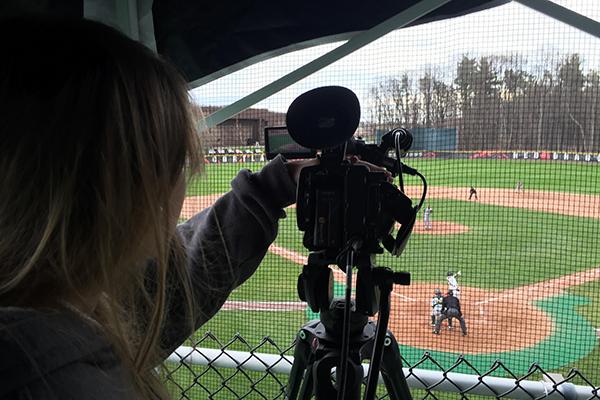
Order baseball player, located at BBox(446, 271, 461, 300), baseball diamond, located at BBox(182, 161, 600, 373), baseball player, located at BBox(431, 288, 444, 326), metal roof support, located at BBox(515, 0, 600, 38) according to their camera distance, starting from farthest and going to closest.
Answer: baseball player, located at BBox(431, 288, 444, 326) → baseball player, located at BBox(446, 271, 461, 300) → baseball diamond, located at BBox(182, 161, 600, 373) → metal roof support, located at BBox(515, 0, 600, 38)

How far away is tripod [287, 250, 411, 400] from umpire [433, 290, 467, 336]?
1.49 meters

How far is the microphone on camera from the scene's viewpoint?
64 centimetres

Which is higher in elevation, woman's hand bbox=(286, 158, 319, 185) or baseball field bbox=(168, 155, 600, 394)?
woman's hand bbox=(286, 158, 319, 185)

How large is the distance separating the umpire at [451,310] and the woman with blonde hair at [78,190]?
191 centimetres

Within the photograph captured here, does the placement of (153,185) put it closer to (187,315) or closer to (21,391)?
(21,391)

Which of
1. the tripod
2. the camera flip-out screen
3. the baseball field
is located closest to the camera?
the tripod

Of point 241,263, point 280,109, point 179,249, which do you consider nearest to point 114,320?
point 179,249

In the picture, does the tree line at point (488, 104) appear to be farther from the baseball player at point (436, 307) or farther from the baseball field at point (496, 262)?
the baseball player at point (436, 307)

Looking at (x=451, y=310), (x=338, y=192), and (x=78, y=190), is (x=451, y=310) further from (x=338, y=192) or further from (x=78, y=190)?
(x=78, y=190)

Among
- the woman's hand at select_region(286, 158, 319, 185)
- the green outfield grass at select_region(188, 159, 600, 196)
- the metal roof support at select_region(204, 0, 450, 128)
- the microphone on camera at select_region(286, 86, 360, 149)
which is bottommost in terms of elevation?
the green outfield grass at select_region(188, 159, 600, 196)

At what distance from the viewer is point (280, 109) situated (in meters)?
1.25

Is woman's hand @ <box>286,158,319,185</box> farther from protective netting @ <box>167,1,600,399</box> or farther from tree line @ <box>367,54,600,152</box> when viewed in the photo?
tree line @ <box>367,54,600,152</box>

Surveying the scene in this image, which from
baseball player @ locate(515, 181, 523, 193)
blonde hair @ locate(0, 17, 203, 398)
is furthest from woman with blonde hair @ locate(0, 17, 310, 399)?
baseball player @ locate(515, 181, 523, 193)

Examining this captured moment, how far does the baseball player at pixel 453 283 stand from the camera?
81.9 inches
